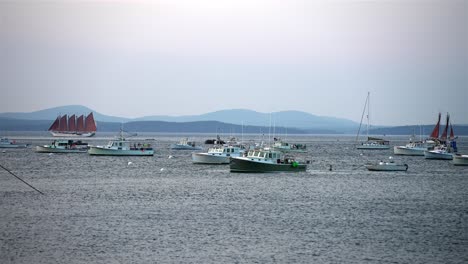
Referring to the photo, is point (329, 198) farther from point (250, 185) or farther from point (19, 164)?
point (19, 164)

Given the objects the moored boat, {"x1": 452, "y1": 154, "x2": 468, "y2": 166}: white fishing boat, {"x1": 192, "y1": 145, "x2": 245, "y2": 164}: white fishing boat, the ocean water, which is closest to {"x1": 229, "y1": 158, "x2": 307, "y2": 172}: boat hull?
the moored boat

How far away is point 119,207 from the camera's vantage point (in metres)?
55.5

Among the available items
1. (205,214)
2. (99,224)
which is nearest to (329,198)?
(205,214)

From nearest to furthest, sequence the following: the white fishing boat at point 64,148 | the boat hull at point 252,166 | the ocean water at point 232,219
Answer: the ocean water at point 232,219, the boat hull at point 252,166, the white fishing boat at point 64,148

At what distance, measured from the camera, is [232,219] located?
49.5 m

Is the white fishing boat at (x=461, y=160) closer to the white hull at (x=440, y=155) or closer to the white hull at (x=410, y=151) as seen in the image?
the white hull at (x=440, y=155)

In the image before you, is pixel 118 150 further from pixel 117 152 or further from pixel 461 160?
pixel 461 160

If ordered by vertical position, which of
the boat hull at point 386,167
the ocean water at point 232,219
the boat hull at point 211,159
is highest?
the boat hull at point 211,159

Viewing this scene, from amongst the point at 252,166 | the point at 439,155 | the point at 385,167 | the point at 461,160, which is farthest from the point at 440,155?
the point at 252,166


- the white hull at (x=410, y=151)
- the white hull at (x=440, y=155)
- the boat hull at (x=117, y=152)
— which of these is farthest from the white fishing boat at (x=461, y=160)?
the boat hull at (x=117, y=152)

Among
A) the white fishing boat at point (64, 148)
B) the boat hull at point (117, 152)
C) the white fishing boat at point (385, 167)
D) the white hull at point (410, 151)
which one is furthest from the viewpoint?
the white hull at point (410, 151)

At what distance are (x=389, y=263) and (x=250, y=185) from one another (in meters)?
38.1

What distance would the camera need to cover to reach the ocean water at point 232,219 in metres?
37.9

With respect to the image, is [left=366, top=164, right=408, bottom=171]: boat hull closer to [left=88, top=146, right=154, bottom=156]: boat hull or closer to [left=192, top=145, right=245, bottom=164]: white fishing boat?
[left=192, top=145, right=245, bottom=164]: white fishing boat
